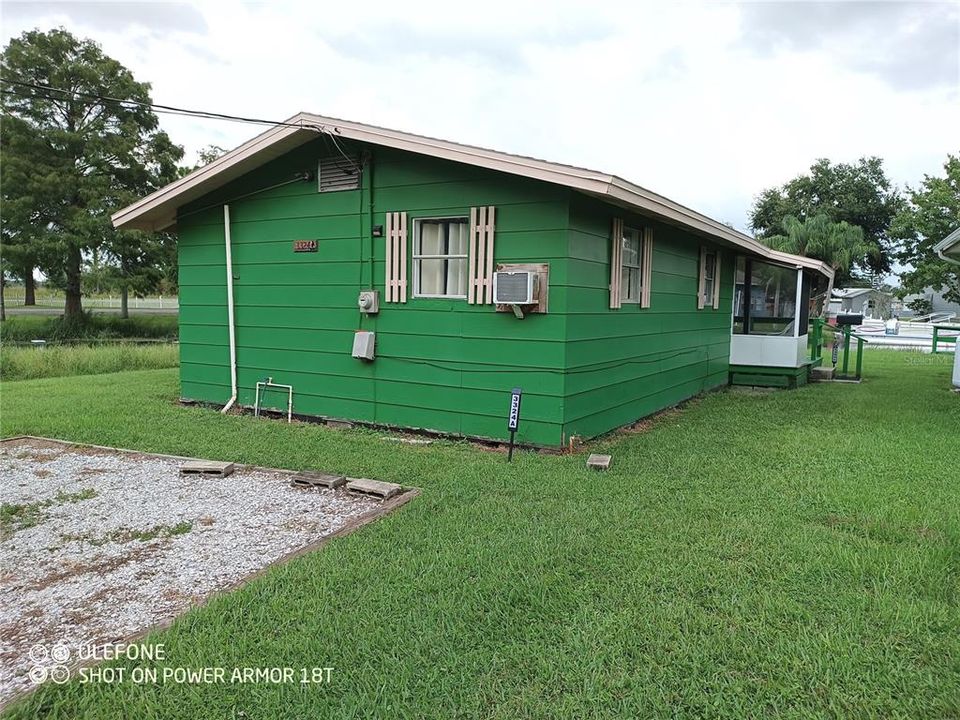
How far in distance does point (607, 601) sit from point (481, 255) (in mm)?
3745

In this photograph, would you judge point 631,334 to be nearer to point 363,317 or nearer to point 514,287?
point 514,287

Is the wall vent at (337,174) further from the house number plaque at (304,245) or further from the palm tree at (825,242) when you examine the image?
the palm tree at (825,242)

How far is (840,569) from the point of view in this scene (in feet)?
10.5

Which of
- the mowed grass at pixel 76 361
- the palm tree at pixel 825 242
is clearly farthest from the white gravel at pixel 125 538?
the palm tree at pixel 825 242

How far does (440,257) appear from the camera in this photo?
20.7 ft

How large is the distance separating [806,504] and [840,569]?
110cm

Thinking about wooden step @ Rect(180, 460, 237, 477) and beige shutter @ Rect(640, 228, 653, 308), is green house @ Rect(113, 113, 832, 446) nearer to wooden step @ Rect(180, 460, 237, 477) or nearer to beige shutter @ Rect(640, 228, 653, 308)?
beige shutter @ Rect(640, 228, 653, 308)

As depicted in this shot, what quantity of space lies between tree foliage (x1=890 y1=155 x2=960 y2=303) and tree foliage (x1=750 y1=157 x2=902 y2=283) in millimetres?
10687

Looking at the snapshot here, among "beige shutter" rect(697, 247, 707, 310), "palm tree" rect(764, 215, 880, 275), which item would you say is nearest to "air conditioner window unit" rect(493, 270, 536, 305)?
"beige shutter" rect(697, 247, 707, 310)

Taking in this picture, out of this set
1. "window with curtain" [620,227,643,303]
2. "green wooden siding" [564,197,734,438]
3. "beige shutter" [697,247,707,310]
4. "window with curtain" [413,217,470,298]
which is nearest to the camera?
"green wooden siding" [564,197,734,438]

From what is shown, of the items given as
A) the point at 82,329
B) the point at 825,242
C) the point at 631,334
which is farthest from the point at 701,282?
the point at 82,329

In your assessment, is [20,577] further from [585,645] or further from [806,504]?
[806,504]

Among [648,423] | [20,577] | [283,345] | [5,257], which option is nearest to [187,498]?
[20,577]

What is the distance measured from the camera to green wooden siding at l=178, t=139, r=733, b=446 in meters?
5.79
